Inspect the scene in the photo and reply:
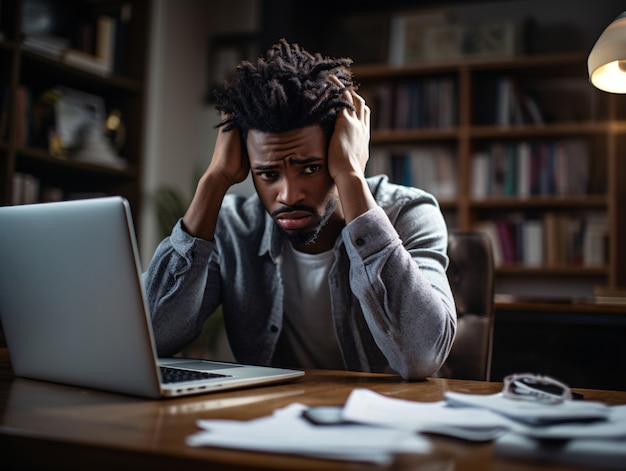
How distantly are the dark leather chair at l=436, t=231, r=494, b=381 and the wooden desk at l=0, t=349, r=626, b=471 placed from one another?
457 mm

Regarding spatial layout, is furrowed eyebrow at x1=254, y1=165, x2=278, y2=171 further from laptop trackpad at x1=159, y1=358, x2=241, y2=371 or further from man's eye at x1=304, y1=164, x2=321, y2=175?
laptop trackpad at x1=159, y1=358, x2=241, y2=371

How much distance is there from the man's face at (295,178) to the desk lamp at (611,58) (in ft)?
2.17

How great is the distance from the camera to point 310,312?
146 cm

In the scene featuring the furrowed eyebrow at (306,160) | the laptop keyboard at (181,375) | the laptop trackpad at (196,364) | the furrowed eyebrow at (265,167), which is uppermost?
the furrowed eyebrow at (306,160)

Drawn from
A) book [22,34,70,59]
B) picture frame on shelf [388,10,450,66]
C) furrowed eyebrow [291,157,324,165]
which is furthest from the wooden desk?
picture frame on shelf [388,10,450,66]

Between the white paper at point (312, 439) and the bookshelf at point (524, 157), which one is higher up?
the bookshelf at point (524, 157)

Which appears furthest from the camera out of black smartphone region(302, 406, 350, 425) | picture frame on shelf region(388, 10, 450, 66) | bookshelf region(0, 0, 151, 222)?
picture frame on shelf region(388, 10, 450, 66)

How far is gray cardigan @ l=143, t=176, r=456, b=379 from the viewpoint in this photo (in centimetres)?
116

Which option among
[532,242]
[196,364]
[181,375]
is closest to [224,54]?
[532,242]

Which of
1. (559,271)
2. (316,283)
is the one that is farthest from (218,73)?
(316,283)

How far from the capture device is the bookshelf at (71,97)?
9.56 ft

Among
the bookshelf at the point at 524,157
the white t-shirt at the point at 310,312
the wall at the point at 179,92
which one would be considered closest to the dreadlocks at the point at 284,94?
the white t-shirt at the point at 310,312

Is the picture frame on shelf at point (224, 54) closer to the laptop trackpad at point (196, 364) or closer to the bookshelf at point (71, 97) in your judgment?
the bookshelf at point (71, 97)

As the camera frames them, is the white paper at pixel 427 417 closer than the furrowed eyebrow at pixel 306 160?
Yes
